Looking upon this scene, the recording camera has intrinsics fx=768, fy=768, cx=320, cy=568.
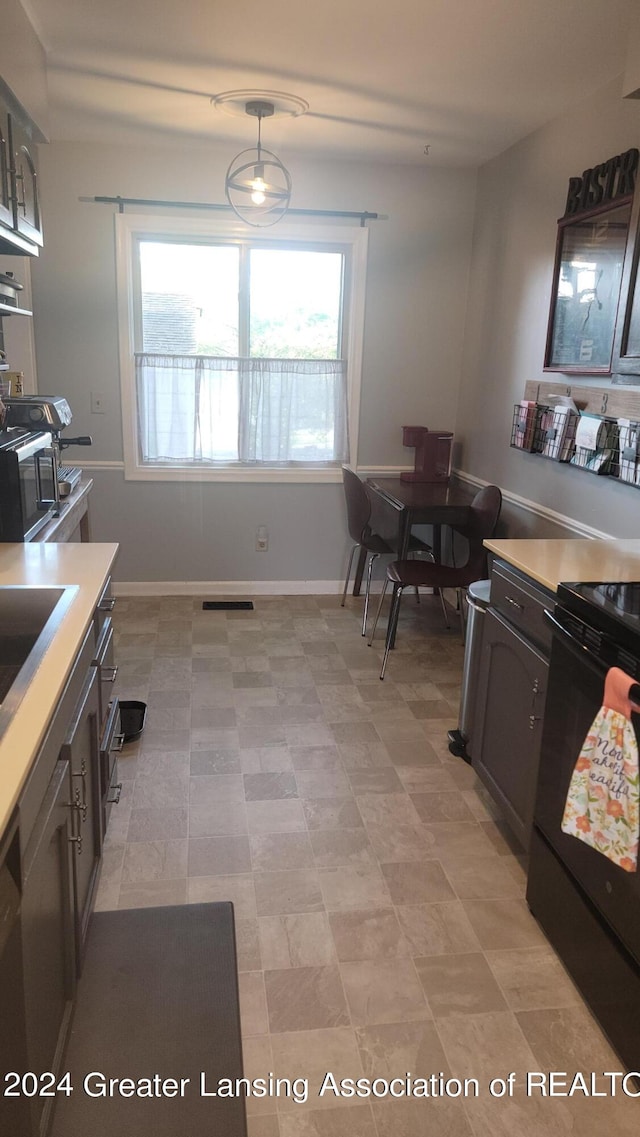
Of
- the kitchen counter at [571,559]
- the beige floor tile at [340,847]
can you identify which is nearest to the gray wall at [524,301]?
the kitchen counter at [571,559]

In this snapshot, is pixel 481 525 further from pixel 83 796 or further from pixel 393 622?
pixel 83 796

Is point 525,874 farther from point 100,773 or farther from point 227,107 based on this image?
point 227,107

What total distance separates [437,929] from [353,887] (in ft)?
0.88

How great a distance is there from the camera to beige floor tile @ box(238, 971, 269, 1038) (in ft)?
5.67

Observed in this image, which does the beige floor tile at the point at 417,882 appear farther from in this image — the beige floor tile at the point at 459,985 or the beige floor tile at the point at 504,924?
the beige floor tile at the point at 459,985

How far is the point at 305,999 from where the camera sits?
1.82 meters

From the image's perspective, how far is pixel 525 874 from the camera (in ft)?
7.48

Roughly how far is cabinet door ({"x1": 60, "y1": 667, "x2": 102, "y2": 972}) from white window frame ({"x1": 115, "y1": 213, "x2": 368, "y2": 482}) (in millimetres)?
2688

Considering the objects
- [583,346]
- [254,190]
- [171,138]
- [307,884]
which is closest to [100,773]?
[307,884]

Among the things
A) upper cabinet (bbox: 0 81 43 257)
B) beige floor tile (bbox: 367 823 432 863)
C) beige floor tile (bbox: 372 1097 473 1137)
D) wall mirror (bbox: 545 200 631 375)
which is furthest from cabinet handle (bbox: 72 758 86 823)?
wall mirror (bbox: 545 200 631 375)

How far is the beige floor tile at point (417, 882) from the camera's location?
217cm

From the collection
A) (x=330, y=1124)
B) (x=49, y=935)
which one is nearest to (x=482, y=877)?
(x=330, y=1124)

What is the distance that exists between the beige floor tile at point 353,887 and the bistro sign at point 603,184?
7.94ft

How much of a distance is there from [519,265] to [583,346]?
0.94 m
